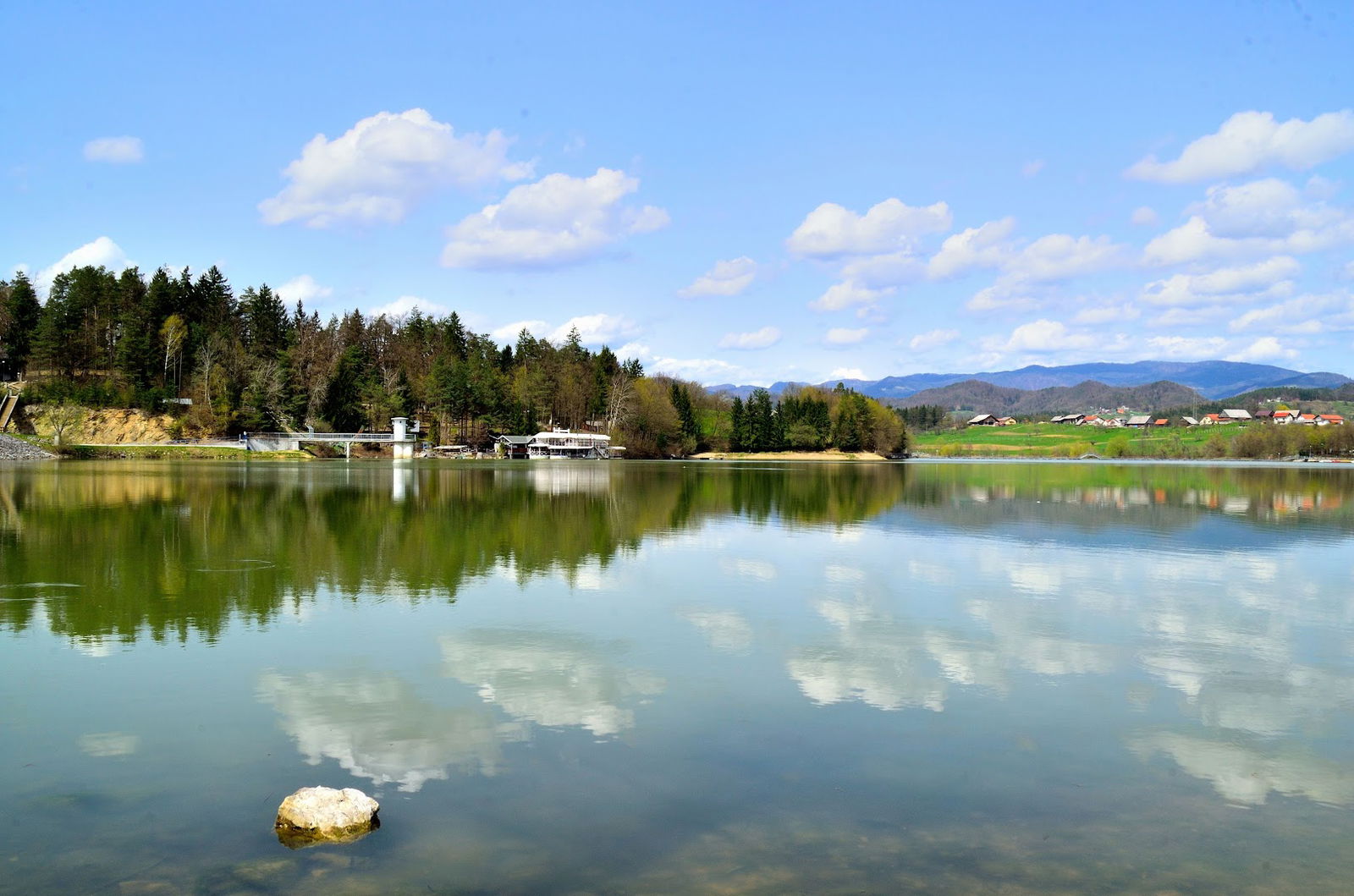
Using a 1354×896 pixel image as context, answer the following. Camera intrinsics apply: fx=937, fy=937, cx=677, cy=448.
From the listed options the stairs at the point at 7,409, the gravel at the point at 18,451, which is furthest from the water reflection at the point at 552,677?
the stairs at the point at 7,409

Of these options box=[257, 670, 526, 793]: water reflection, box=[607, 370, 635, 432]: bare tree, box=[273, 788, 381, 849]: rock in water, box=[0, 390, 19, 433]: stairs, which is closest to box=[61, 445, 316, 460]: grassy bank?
box=[0, 390, 19, 433]: stairs

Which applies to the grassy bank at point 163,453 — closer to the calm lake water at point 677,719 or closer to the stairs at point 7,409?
the stairs at point 7,409

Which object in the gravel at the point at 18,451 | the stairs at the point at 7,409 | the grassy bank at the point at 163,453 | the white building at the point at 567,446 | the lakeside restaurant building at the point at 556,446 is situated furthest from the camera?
the lakeside restaurant building at the point at 556,446

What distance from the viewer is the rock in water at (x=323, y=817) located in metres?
6.41

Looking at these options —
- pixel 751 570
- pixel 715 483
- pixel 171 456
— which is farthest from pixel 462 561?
pixel 171 456

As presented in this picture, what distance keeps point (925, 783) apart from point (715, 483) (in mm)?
45919

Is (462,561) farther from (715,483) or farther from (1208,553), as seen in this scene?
(715,483)

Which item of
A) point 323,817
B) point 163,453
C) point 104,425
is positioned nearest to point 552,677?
point 323,817

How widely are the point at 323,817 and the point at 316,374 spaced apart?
106m

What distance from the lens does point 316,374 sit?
10462 centimetres

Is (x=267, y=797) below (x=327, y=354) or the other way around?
below

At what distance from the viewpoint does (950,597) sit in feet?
52.5

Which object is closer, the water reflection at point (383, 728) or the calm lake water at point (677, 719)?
the calm lake water at point (677, 719)

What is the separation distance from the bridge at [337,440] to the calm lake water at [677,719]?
79.4 meters
